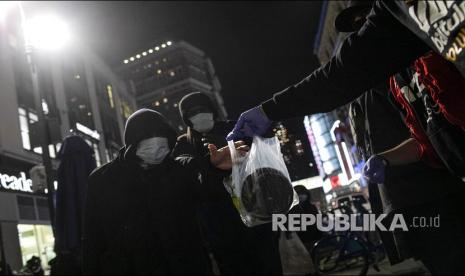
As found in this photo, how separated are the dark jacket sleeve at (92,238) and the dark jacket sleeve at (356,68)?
1666 millimetres

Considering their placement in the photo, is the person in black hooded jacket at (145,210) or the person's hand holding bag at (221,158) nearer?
the person's hand holding bag at (221,158)

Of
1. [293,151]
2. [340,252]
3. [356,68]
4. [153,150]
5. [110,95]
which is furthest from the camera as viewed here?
[110,95]

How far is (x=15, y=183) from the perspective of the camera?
17.2 metres

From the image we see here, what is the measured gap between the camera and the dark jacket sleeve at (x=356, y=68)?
1.69 m

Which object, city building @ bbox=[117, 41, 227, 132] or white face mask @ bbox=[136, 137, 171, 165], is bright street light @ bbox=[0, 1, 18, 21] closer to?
white face mask @ bbox=[136, 137, 171, 165]

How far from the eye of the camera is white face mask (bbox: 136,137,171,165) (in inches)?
120

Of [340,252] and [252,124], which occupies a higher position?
[252,124]

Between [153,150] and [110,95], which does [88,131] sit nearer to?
[110,95]

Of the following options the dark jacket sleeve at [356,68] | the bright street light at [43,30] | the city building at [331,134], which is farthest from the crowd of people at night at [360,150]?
the city building at [331,134]

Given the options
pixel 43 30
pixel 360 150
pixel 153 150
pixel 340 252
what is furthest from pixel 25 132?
pixel 360 150

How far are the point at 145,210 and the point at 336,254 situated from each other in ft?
23.5

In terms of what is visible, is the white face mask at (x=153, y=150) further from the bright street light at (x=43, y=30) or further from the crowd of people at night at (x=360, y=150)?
the bright street light at (x=43, y=30)

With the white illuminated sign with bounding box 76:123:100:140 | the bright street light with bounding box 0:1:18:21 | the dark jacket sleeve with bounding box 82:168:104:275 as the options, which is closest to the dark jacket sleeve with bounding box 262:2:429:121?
the dark jacket sleeve with bounding box 82:168:104:275

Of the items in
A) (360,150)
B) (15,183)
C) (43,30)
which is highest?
(43,30)
